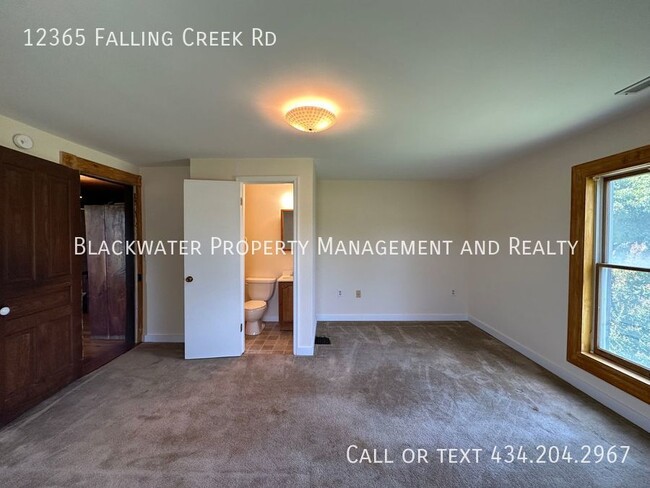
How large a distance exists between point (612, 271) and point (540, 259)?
2.18ft

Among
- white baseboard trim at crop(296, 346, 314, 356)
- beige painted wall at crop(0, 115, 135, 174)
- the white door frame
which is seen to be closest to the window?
white baseboard trim at crop(296, 346, 314, 356)

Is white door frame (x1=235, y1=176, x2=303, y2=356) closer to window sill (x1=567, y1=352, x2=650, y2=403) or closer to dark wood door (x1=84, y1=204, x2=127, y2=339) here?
dark wood door (x1=84, y1=204, x2=127, y2=339)

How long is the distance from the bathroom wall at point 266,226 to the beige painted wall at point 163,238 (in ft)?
3.51

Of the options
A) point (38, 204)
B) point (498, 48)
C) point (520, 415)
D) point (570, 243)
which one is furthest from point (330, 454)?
point (38, 204)

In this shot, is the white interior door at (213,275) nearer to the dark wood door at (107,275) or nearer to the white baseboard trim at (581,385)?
the dark wood door at (107,275)

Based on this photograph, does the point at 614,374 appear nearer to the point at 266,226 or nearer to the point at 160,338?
the point at 266,226

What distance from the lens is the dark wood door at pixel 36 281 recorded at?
Answer: 6.56 ft

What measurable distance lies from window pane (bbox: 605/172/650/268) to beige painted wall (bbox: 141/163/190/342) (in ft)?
14.8

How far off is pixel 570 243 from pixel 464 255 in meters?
1.97

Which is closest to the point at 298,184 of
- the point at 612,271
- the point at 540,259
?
the point at 540,259

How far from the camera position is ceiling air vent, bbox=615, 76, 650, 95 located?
5.17ft

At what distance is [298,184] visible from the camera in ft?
10.3

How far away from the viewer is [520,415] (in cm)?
210

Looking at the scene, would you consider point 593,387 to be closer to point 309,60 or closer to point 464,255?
point 464,255
